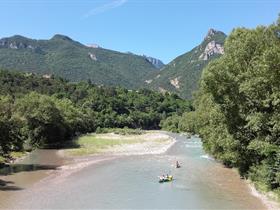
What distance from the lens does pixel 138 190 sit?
46812mm

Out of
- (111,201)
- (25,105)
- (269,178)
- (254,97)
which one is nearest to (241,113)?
(254,97)

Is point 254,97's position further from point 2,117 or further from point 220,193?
point 2,117

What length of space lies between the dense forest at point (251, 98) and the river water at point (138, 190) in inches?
131

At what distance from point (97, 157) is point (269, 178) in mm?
44817

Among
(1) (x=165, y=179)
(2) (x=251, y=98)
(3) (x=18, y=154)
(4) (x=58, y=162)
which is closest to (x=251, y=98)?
(2) (x=251, y=98)

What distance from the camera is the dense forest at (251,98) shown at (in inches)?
1491

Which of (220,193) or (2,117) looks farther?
(2,117)

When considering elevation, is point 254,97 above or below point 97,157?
above

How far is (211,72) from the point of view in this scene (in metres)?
44.1

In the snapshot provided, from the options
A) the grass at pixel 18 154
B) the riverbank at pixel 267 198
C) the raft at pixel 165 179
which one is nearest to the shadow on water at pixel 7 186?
the raft at pixel 165 179

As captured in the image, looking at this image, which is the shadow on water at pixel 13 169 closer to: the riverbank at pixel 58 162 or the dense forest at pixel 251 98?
the riverbank at pixel 58 162

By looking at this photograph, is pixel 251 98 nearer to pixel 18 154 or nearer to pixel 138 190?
pixel 138 190

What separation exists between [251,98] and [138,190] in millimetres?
15151

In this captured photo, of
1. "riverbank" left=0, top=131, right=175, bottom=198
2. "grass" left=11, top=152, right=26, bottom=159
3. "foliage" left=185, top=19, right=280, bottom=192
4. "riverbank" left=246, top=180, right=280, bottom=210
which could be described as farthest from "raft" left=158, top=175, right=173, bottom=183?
"grass" left=11, top=152, right=26, bottom=159
